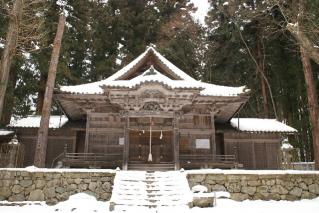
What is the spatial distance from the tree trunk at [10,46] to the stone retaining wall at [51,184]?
2.99m

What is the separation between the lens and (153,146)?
17.4 meters

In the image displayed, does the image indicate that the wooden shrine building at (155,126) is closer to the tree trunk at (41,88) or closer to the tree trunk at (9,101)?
the tree trunk at (9,101)

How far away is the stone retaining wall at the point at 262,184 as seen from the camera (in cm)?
1142

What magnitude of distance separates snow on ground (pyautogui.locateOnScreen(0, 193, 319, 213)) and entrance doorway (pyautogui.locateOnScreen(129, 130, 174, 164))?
6.21 meters

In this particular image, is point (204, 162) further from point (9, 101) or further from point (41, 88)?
point (41, 88)

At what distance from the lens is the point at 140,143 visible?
17391mm

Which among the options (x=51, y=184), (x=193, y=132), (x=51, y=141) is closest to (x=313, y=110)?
(x=193, y=132)

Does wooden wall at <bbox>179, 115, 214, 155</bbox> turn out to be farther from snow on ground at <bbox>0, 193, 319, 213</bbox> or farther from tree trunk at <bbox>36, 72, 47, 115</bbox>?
tree trunk at <bbox>36, 72, 47, 115</bbox>

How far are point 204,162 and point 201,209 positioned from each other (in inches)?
244

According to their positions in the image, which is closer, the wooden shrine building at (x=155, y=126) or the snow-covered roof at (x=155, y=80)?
the snow-covered roof at (x=155, y=80)

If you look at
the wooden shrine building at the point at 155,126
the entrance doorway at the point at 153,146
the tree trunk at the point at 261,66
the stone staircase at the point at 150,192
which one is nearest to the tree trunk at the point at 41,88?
the wooden shrine building at the point at 155,126

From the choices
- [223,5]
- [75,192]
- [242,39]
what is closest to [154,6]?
[223,5]

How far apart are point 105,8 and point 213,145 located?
17460 millimetres

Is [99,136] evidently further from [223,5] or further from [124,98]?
[223,5]
